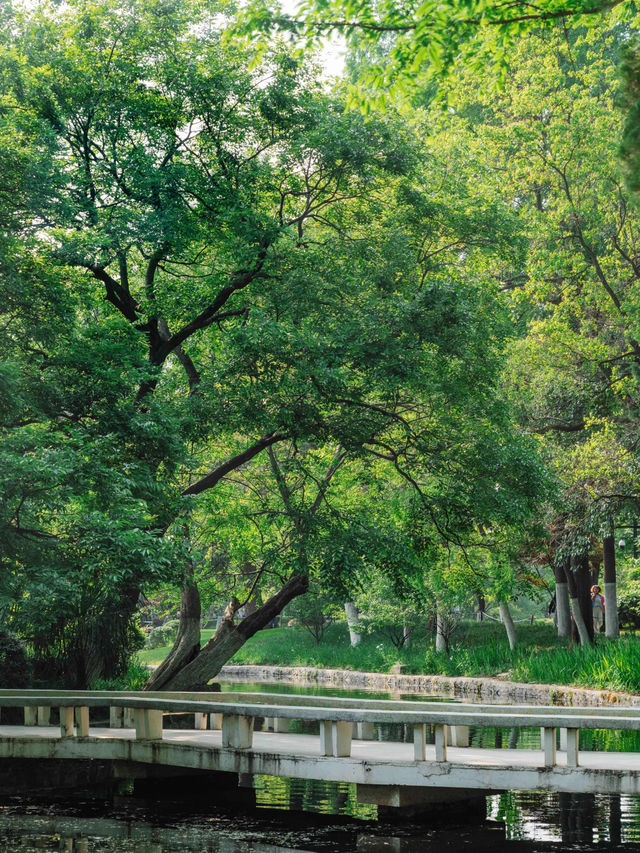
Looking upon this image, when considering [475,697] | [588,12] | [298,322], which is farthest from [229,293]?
[475,697]

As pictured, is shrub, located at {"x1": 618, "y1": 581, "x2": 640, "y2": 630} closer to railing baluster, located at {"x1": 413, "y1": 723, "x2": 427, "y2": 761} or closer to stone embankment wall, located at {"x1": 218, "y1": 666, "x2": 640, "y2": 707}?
stone embankment wall, located at {"x1": 218, "y1": 666, "x2": 640, "y2": 707}

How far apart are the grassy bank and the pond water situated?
8942 millimetres

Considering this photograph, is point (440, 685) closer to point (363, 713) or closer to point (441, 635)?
point (441, 635)

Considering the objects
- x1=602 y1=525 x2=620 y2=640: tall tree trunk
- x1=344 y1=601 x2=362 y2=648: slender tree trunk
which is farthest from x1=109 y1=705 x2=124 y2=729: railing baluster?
x1=344 y1=601 x2=362 y2=648: slender tree trunk

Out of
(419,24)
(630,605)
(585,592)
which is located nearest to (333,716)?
(419,24)

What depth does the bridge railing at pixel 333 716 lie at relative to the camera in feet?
29.5

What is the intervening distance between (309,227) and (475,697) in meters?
13.0

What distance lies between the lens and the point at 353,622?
36812mm

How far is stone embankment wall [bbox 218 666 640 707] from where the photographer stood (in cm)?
2034

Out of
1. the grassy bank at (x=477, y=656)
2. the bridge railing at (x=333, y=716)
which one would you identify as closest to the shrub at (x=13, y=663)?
the bridge railing at (x=333, y=716)

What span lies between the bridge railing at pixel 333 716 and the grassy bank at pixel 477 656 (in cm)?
948

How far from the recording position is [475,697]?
25016mm

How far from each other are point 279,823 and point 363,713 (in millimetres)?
1721

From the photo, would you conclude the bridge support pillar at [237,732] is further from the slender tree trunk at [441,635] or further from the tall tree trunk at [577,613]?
the slender tree trunk at [441,635]
